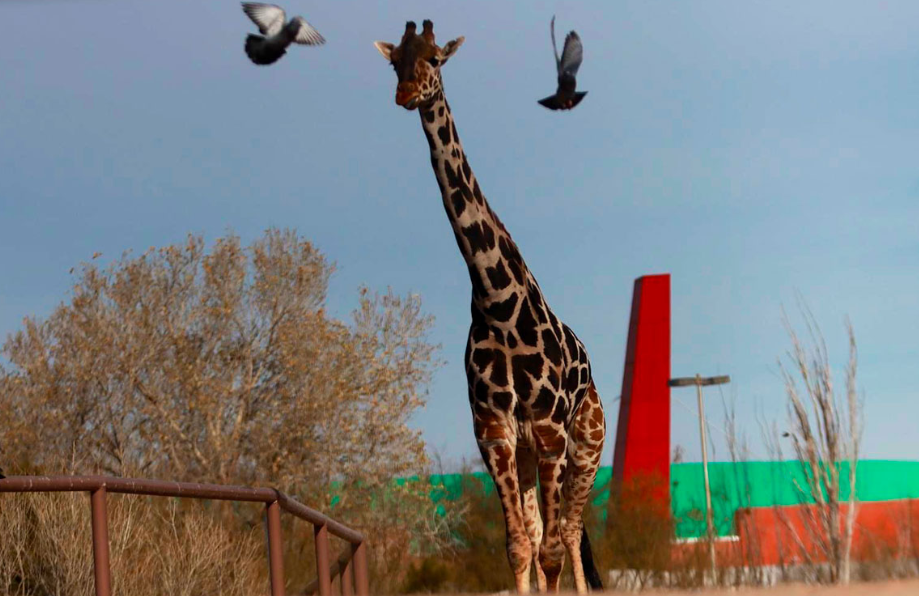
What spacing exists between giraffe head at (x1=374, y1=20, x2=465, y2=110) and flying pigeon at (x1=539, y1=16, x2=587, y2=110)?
464 mm

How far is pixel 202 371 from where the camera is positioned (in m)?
20.9

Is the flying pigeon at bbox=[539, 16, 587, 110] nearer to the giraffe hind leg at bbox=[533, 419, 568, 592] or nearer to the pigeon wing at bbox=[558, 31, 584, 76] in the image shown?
the pigeon wing at bbox=[558, 31, 584, 76]

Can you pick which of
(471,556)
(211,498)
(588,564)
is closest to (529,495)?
(588,564)

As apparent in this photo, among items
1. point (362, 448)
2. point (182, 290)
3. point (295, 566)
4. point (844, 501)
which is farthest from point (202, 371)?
point (844, 501)

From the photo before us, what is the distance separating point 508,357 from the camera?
16.7 ft

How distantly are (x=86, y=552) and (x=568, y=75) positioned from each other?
22.2ft

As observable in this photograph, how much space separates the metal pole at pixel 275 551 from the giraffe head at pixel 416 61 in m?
2.02

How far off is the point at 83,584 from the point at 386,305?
12.1 m

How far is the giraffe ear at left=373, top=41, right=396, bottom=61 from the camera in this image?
511 centimetres

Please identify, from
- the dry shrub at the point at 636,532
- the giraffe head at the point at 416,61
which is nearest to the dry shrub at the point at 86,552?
the giraffe head at the point at 416,61

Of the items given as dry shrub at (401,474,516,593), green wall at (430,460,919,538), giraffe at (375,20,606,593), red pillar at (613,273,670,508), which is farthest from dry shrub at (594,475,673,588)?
giraffe at (375,20,606,593)

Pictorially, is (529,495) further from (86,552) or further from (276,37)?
(86,552)

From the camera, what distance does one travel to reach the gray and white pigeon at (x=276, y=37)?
445 centimetres

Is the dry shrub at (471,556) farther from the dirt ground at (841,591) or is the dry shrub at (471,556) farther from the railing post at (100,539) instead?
the dirt ground at (841,591)
